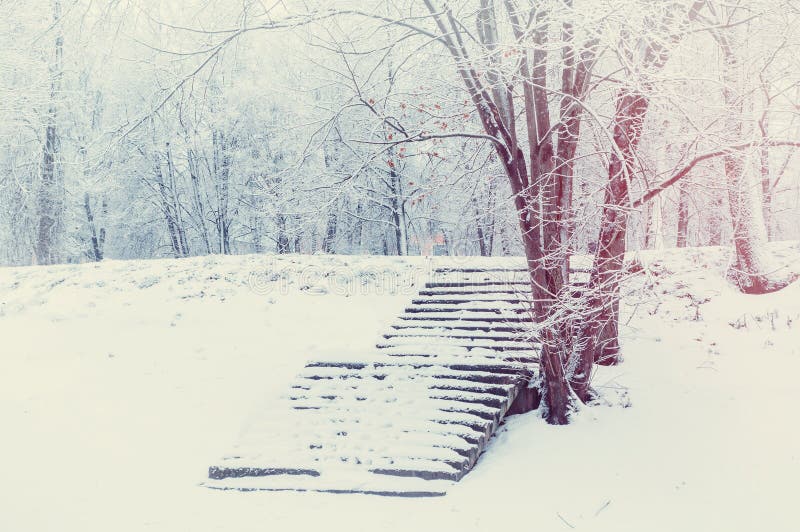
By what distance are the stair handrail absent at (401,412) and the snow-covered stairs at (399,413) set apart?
1 cm

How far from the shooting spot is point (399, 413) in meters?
7.06

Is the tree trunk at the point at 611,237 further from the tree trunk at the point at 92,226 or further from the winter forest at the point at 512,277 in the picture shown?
the tree trunk at the point at 92,226

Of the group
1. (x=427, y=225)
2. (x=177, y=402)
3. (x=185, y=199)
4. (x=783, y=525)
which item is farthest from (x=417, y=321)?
(x=185, y=199)

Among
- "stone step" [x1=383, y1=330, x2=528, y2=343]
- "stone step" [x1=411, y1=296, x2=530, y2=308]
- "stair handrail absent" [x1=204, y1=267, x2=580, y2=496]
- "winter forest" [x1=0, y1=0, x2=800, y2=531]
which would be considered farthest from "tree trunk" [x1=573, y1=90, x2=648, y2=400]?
"stone step" [x1=411, y1=296, x2=530, y2=308]

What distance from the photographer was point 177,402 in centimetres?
857

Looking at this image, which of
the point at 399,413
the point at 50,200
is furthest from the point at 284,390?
the point at 50,200

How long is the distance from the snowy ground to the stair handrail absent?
280 mm

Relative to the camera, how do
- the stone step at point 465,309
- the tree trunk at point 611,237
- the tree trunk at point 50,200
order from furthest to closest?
the tree trunk at point 50,200
the stone step at point 465,309
the tree trunk at point 611,237

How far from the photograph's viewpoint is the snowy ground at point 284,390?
5.52m

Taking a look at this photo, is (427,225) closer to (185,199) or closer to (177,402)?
(185,199)

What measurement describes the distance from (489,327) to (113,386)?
538cm

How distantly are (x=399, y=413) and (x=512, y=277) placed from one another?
409cm

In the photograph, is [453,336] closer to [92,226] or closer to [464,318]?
[464,318]

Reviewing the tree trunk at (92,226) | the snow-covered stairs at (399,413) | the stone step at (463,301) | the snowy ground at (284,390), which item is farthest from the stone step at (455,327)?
the tree trunk at (92,226)
